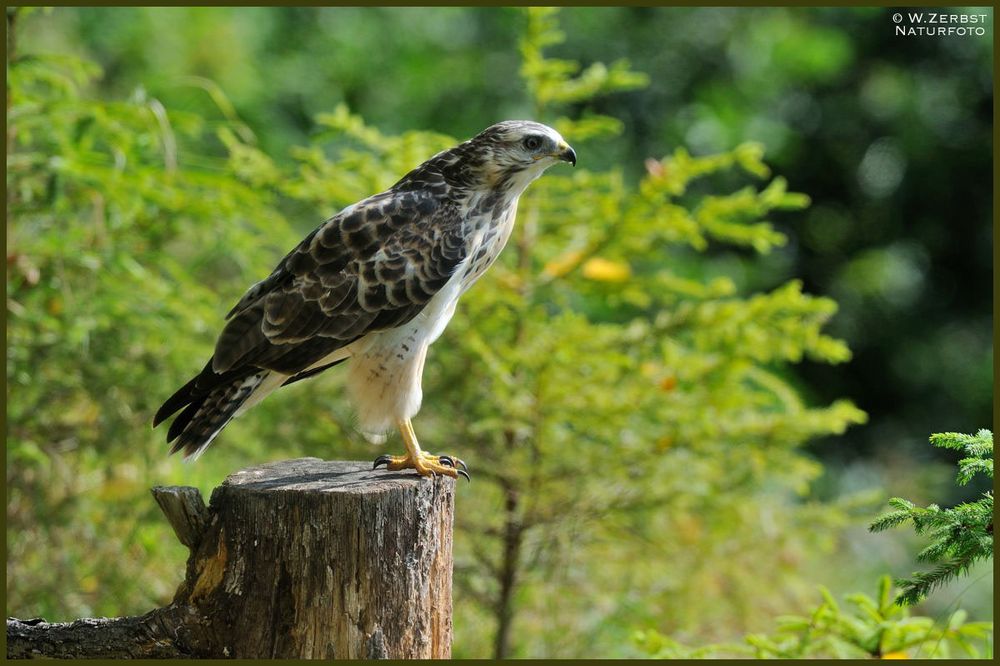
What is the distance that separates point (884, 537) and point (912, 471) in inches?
39.1

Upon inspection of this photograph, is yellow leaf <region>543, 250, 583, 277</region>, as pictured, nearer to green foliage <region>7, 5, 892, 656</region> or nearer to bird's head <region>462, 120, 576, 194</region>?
green foliage <region>7, 5, 892, 656</region>

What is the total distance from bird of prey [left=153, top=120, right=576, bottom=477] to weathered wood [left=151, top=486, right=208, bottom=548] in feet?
1.64

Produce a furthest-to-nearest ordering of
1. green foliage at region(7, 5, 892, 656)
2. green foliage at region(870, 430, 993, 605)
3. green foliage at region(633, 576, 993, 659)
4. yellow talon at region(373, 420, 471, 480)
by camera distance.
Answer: green foliage at region(7, 5, 892, 656), green foliage at region(633, 576, 993, 659), yellow talon at region(373, 420, 471, 480), green foliage at region(870, 430, 993, 605)

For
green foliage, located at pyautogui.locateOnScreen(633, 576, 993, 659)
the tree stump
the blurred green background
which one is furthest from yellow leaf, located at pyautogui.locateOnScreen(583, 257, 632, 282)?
the tree stump

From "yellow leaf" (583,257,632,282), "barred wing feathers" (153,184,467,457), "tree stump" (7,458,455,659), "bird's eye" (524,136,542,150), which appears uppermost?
"bird's eye" (524,136,542,150)

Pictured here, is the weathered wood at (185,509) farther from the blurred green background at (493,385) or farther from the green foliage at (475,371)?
the green foliage at (475,371)

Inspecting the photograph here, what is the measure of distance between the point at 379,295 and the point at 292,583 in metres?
1.14

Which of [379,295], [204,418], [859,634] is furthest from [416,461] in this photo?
[859,634]

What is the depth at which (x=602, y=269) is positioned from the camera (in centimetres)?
608

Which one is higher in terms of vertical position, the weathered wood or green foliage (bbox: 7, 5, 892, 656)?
green foliage (bbox: 7, 5, 892, 656)

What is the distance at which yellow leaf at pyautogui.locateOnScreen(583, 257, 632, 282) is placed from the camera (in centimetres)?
605

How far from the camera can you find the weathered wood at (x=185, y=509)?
12.5ft

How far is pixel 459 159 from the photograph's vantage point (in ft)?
14.9

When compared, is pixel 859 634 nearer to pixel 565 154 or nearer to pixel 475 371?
pixel 565 154
